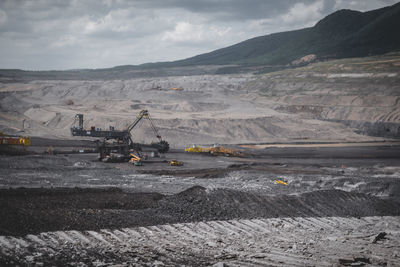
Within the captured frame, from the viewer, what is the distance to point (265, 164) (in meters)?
39.9

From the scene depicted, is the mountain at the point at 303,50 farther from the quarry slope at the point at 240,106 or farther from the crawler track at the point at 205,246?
the crawler track at the point at 205,246

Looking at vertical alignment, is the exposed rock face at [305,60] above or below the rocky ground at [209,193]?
above

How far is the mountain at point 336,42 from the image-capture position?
135m

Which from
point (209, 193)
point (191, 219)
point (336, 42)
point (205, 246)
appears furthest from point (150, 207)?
point (336, 42)

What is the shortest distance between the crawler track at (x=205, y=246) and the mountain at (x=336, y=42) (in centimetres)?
12053

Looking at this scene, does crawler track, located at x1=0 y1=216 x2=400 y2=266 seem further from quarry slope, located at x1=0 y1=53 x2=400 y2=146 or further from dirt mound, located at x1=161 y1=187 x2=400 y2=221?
quarry slope, located at x1=0 y1=53 x2=400 y2=146

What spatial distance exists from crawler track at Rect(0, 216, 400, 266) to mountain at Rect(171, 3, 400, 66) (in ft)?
395

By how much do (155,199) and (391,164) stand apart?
27166 mm

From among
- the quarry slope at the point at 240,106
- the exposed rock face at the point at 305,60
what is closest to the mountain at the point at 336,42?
the exposed rock face at the point at 305,60

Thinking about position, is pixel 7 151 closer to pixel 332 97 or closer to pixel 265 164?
pixel 265 164

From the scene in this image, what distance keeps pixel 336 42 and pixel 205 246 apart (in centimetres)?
15105

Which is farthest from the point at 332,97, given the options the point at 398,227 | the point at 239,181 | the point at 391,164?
the point at 398,227

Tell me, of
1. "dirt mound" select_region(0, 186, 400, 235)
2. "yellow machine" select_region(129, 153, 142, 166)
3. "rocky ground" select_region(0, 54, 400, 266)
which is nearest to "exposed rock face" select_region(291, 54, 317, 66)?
"rocky ground" select_region(0, 54, 400, 266)

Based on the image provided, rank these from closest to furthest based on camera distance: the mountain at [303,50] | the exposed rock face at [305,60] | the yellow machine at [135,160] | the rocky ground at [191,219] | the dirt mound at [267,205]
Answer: the rocky ground at [191,219] < the dirt mound at [267,205] < the yellow machine at [135,160] < the mountain at [303,50] < the exposed rock face at [305,60]
